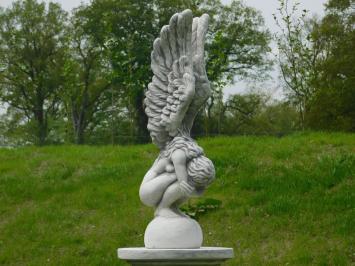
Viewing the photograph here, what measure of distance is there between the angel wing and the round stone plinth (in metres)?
1.26

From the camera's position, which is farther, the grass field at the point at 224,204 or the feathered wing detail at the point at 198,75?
the grass field at the point at 224,204

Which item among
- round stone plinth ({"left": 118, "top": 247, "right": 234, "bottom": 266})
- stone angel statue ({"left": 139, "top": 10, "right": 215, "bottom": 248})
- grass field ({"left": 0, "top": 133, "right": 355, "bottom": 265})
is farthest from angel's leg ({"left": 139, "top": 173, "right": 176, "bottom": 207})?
grass field ({"left": 0, "top": 133, "right": 355, "bottom": 265})

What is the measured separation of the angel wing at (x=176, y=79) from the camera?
667cm

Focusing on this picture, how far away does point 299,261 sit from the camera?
11.1m

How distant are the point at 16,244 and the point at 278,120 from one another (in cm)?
2832

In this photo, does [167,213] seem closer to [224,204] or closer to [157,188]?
[157,188]

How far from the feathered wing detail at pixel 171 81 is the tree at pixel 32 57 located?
32155 mm

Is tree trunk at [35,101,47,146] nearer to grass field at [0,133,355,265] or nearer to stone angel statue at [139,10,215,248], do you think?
grass field at [0,133,355,265]

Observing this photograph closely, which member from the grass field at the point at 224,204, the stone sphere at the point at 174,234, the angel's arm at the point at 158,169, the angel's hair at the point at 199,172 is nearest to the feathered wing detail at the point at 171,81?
the angel's arm at the point at 158,169

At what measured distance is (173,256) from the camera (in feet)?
19.4

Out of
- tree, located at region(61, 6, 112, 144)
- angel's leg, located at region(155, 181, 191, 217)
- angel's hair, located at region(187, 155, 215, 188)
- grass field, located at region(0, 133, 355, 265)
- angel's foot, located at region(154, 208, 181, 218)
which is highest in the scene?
tree, located at region(61, 6, 112, 144)

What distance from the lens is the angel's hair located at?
641cm

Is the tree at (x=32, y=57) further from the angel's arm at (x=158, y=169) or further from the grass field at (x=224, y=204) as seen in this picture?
the angel's arm at (x=158, y=169)

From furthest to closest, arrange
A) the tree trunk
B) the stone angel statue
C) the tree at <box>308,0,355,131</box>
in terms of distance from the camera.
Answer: the tree trunk
the tree at <box>308,0,355,131</box>
the stone angel statue
